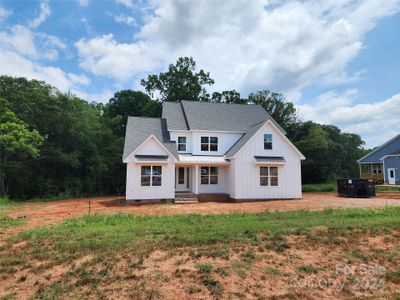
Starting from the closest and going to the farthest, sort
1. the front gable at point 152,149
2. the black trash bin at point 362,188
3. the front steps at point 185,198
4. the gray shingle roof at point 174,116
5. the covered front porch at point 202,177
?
the front steps at point 185,198 < the front gable at point 152,149 < the covered front porch at point 202,177 < the black trash bin at point 362,188 < the gray shingle roof at point 174,116

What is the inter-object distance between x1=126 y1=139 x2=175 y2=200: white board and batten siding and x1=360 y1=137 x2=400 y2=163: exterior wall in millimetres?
32157

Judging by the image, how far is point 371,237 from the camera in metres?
7.69

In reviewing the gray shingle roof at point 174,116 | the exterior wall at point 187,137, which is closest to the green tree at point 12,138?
the gray shingle roof at point 174,116

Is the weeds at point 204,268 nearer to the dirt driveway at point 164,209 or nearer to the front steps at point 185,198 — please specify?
the dirt driveway at point 164,209

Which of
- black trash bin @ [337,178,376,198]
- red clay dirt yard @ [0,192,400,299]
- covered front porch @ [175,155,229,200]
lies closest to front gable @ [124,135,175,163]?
covered front porch @ [175,155,229,200]

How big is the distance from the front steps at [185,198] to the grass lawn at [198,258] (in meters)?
8.57

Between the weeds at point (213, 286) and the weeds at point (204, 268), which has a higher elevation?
the weeds at point (204, 268)

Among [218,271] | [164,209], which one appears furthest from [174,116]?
[218,271]

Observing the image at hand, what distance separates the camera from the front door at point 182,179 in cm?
2097

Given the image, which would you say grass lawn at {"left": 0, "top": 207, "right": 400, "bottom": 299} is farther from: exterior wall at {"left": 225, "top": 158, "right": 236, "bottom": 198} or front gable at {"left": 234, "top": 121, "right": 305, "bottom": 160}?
front gable at {"left": 234, "top": 121, "right": 305, "bottom": 160}

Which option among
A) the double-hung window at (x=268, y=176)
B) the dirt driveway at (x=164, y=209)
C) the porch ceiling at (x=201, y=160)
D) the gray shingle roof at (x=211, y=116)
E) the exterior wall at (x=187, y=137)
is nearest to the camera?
the dirt driveway at (x=164, y=209)

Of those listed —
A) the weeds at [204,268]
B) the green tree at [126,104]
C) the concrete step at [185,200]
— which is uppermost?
the green tree at [126,104]

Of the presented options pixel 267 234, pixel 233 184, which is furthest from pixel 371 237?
pixel 233 184

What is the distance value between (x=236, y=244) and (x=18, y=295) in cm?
474
